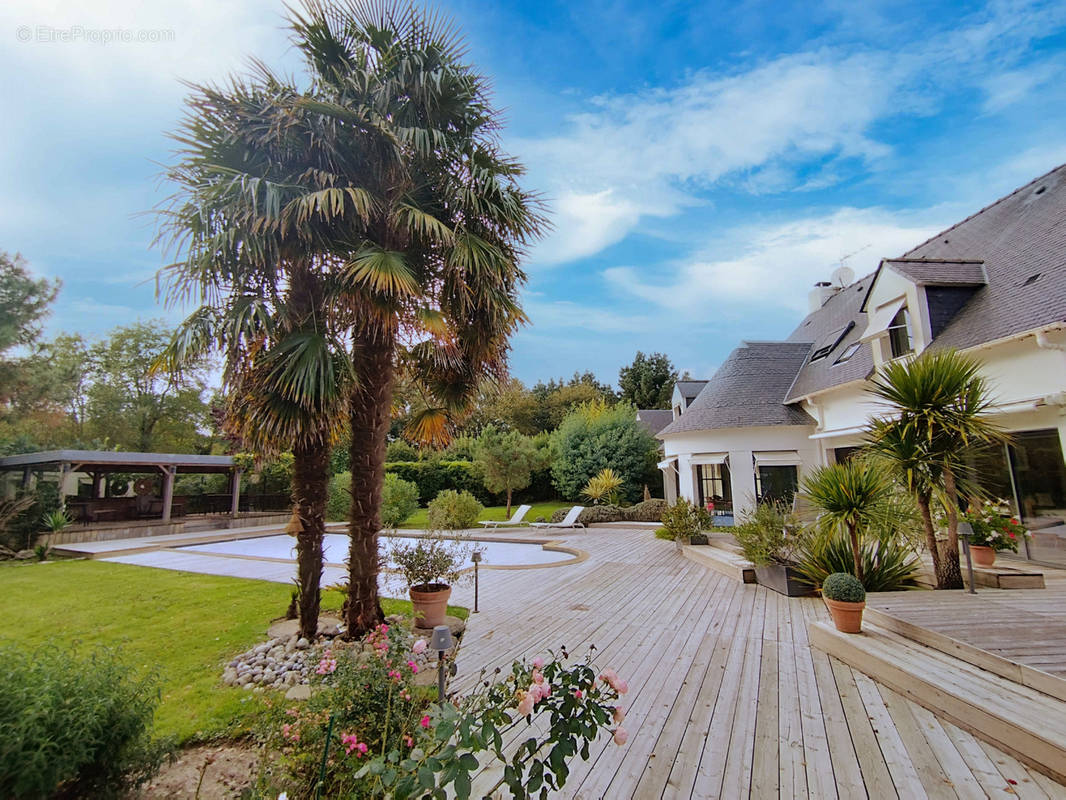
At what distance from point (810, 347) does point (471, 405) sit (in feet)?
49.4

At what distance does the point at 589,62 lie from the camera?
955 cm

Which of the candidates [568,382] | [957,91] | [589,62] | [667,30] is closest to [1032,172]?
[957,91]

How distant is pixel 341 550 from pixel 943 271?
17.2 meters

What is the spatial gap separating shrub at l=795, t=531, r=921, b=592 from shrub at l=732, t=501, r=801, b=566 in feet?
1.64

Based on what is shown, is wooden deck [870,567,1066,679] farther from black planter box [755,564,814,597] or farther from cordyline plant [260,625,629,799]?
cordyline plant [260,625,629,799]

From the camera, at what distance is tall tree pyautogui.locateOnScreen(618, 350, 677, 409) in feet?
115

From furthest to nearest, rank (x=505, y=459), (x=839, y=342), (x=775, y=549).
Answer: (x=505, y=459), (x=839, y=342), (x=775, y=549)

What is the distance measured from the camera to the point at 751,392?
601 inches

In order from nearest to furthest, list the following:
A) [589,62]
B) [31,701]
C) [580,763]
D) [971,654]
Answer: [31,701] < [580,763] < [971,654] < [589,62]

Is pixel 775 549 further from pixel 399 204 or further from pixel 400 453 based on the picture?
pixel 400 453

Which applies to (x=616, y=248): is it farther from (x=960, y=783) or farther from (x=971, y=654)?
(x=960, y=783)

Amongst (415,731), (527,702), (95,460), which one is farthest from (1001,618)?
(95,460)

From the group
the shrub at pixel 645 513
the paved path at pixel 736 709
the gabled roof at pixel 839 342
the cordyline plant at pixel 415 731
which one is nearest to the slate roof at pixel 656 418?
the shrub at pixel 645 513

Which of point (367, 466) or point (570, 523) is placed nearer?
point (367, 466)
